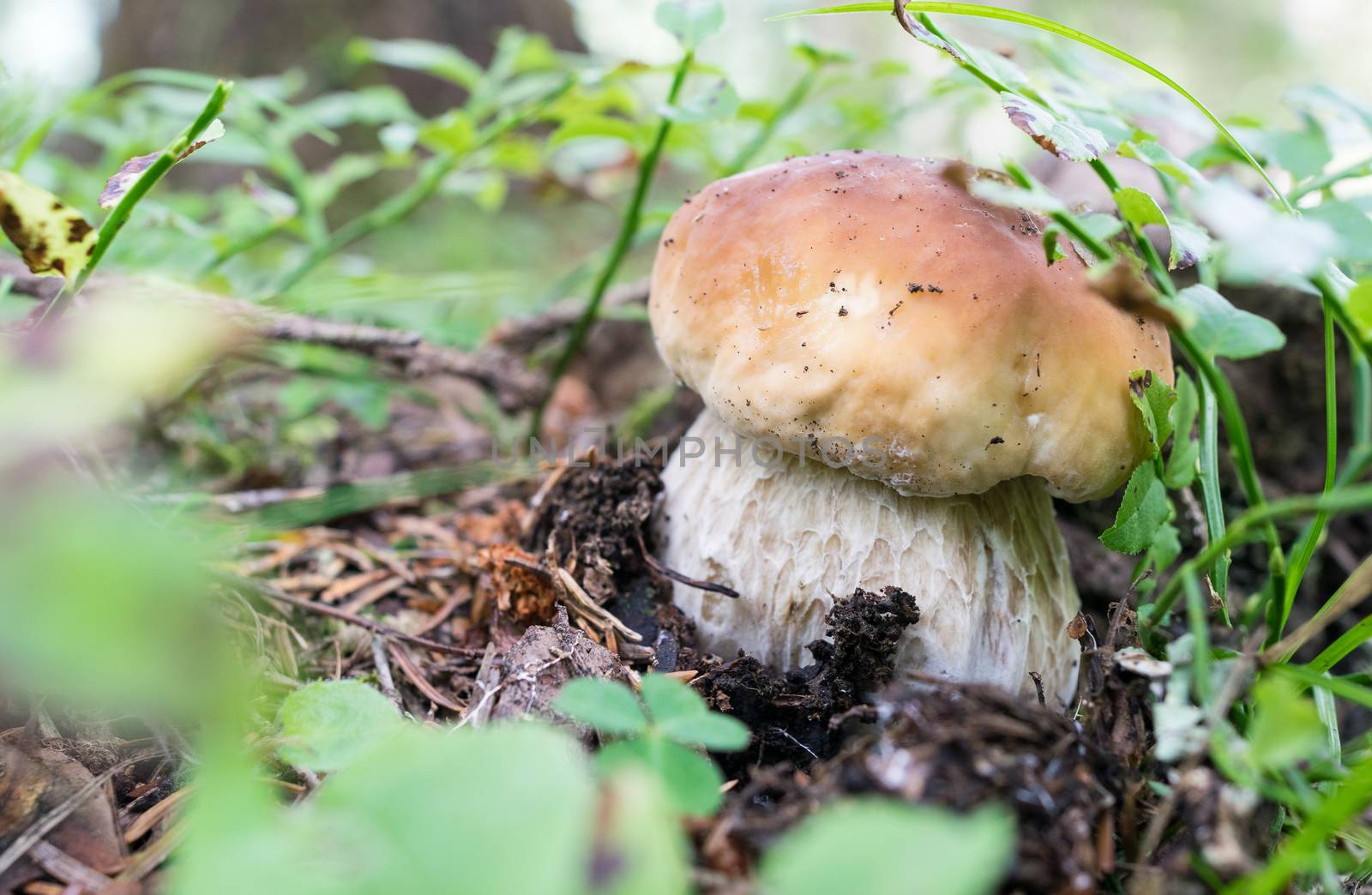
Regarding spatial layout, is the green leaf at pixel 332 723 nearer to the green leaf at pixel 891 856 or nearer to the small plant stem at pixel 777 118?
the green leaf at pixel 891 856

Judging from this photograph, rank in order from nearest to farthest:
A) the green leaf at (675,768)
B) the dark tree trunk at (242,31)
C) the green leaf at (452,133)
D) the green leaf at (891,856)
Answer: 1. the green leaf at (891,856)
2. the green leaf at (675,768)
3. the green leaf at (452,133)
4. the dark tree trunk at (242,31)

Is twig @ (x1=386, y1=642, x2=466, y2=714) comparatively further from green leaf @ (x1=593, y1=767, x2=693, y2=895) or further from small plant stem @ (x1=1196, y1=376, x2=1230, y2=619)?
small plant stem @ (x1=1196, y1=376, x2=1230, y2=619)

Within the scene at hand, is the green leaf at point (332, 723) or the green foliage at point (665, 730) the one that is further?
the green leaf at point (332, 723)

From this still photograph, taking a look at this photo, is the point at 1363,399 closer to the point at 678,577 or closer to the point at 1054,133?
the point at 1054,133

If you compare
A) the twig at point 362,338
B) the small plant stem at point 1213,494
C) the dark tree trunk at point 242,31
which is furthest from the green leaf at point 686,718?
the dark tree trunk at point 242,31

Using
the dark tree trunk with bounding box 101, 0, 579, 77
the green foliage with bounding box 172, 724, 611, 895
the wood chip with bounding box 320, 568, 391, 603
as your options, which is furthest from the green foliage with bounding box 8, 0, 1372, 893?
the dark tree trunk with bounding box 101, 0, 579, 77

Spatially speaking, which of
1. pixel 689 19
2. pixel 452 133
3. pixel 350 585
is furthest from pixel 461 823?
pixel 452 133
